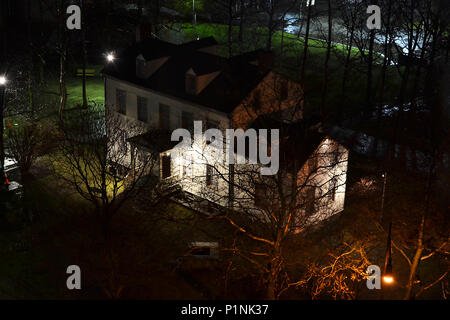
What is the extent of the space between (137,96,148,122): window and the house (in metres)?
0.06

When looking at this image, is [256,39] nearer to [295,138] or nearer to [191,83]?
[191,83]

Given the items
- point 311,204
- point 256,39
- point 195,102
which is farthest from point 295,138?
point 256,39

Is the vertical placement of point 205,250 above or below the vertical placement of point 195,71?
below

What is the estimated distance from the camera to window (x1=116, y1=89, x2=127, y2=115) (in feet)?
136

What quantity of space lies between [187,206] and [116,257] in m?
7.74

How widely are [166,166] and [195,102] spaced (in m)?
4.85

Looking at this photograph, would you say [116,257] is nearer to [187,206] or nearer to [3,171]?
[187,206]

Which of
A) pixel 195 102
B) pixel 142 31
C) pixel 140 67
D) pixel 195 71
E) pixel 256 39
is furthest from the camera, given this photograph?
pixel 256 39

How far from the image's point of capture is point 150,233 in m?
35.3

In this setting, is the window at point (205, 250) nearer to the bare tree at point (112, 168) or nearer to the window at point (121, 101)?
the bare tree at point (112, 168)

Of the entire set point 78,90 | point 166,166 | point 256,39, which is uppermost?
point 256,39

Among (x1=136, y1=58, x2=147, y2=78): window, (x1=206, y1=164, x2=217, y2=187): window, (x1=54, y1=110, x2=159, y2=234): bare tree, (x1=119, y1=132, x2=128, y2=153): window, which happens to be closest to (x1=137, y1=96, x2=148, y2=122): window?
(x1=54, y1=110, x2=159, y2=234): bare tree

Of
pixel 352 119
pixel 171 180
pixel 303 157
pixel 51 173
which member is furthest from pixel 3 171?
pixel 352 119

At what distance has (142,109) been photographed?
40500 millimetres
